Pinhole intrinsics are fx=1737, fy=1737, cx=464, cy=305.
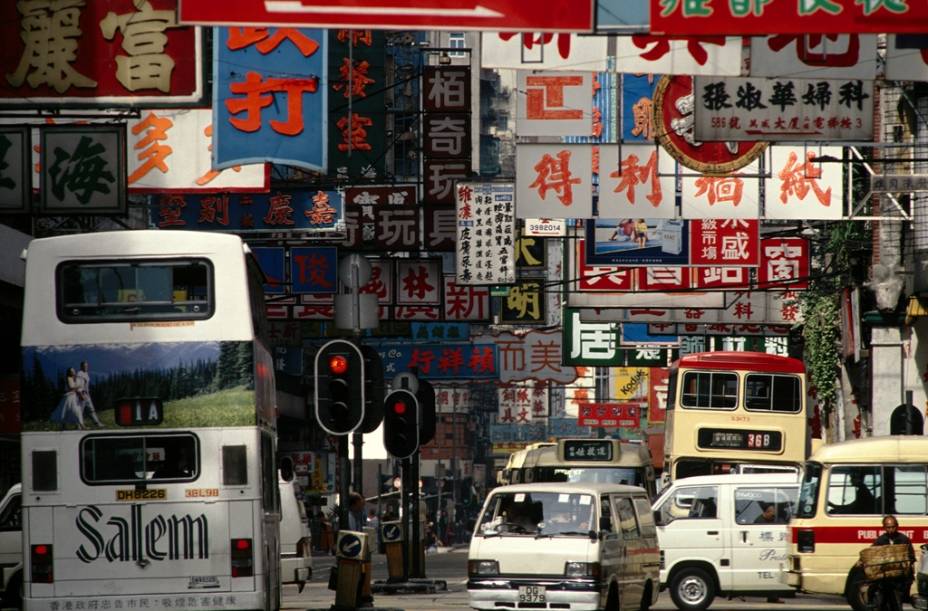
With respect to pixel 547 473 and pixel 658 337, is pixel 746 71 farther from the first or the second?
pixel 658 337

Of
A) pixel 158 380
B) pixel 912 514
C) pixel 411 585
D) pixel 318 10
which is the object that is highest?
pixel 318 10

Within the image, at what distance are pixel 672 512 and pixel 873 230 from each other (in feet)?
34.5

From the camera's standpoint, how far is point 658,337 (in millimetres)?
45656

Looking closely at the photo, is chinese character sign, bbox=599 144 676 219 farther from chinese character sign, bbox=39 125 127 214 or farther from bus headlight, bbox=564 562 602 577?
bus headlight, bbox=564 562 602 577

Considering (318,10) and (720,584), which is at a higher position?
(318,10)

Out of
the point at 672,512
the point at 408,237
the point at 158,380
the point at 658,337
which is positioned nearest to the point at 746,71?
the point at 158,380

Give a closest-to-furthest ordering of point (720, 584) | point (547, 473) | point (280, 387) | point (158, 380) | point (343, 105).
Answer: point (158, 380) → point (720, 584) → point (547, 473) → point (343, 105) → point (280, 387)

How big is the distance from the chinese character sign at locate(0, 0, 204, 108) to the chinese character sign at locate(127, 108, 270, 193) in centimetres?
560

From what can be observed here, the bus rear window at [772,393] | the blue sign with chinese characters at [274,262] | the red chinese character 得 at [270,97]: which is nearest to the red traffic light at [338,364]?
the red chinese character 得 at [270,97]

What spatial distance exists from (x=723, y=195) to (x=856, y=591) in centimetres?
795

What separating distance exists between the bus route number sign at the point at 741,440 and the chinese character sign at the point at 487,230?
6183mm

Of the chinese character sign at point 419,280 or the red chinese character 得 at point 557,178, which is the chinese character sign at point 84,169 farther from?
the chinese character sign at point 419,280

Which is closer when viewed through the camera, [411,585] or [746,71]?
[746,71]

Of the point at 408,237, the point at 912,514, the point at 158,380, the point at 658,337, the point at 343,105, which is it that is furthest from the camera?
the point at 658,337
